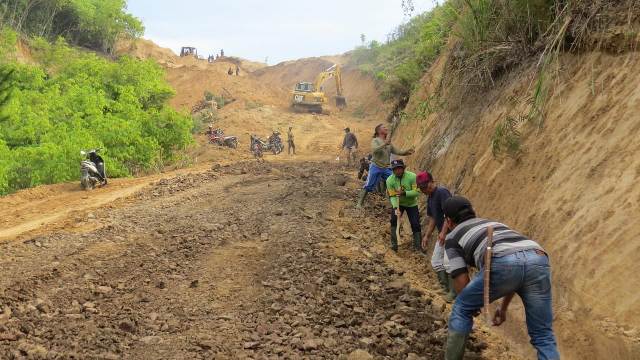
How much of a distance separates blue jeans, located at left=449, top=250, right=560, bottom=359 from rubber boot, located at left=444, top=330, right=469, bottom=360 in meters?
0.31

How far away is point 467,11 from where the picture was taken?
28.7 ft

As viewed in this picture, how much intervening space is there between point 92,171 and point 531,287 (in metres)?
13.4

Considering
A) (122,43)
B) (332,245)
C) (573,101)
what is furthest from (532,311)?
(122,43)

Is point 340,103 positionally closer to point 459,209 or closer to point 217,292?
Result: point 217,292

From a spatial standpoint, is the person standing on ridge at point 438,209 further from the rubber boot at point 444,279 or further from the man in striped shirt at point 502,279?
the man in striped shirt at point 502,279

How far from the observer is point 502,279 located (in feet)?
11.8

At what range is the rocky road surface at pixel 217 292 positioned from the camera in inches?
179

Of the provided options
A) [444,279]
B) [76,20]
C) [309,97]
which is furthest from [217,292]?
[76,20]

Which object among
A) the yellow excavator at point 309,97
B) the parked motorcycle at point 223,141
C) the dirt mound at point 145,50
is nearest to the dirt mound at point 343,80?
the yellow excavator at point 309,97

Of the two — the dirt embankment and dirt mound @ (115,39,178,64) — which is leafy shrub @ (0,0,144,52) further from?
the dirt embankment

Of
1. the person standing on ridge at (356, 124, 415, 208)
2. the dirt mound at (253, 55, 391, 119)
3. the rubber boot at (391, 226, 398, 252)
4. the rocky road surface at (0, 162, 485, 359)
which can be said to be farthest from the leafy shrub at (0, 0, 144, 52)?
the rubber boot at (391, 226, 398, 252)

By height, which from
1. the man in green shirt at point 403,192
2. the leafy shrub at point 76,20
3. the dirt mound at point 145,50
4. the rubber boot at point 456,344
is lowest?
the rubber boot at point 456,344

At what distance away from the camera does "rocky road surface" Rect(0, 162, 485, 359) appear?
455 centimetres

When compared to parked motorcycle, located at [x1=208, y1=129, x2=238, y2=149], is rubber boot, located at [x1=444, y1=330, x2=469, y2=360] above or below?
above
